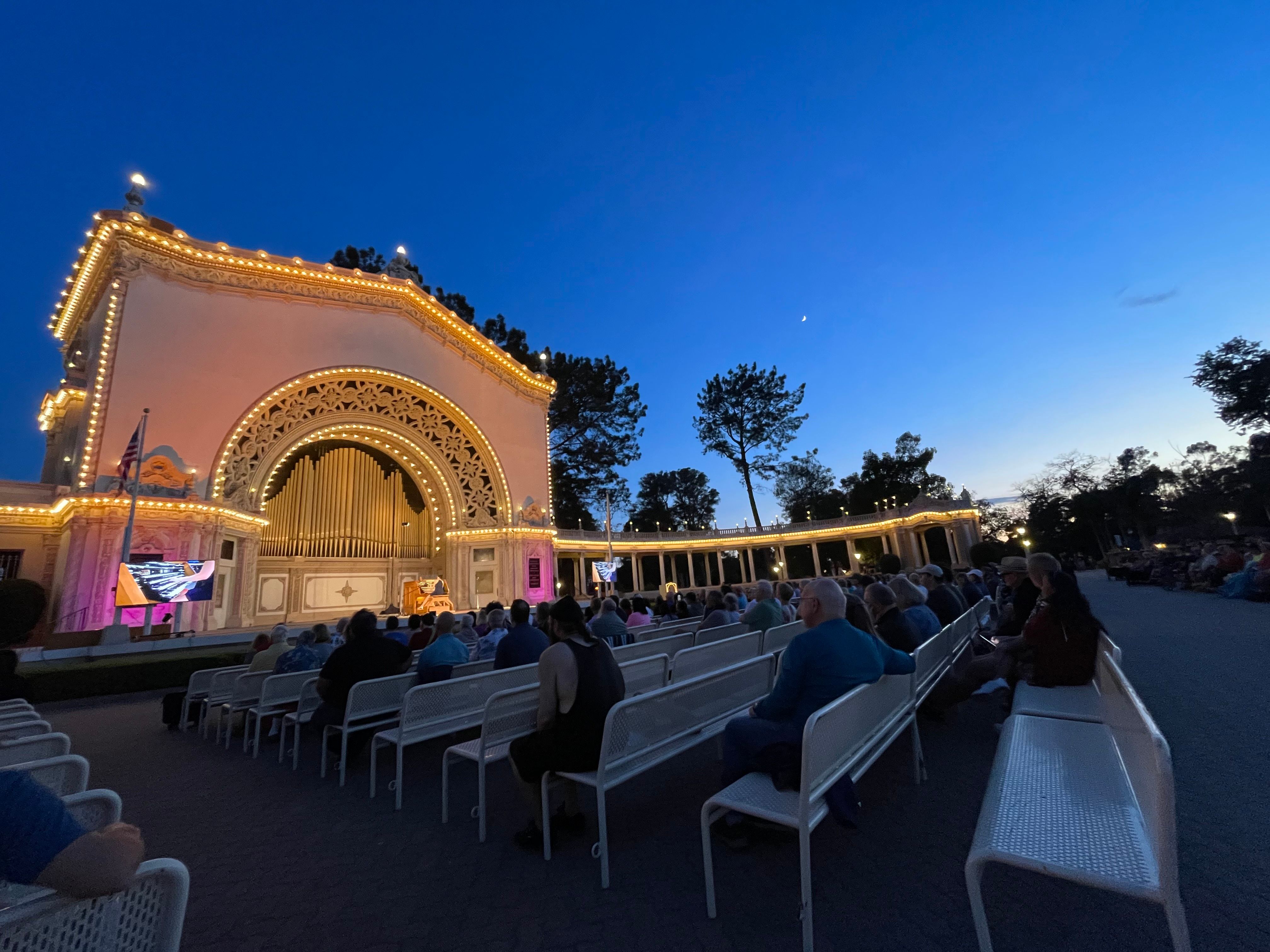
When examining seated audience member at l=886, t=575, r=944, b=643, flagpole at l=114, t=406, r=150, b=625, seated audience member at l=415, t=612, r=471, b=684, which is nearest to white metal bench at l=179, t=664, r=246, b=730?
seated audience member at l=415, t=612, r=471, b=684

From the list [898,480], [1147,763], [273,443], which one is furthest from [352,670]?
[898,480]

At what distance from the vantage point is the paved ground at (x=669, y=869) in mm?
1990

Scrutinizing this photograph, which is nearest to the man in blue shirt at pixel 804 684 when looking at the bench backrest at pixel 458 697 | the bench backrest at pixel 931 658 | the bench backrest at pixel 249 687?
the bench backrest at pixel 931 658

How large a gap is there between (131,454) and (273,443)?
13.7 feet

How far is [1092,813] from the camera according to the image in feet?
5.90

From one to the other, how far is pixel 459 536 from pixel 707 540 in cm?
1839

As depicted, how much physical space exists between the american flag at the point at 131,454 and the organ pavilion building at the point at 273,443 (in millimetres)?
1094

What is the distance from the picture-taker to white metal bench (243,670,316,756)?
470 cm

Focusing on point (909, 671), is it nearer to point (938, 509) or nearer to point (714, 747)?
point (714, 747)

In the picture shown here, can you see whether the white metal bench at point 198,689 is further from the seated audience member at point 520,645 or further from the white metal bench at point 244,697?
the seated audience member at point 520,645

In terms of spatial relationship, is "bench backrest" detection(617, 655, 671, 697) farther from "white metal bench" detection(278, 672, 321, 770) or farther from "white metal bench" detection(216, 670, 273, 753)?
"white metal bench" detection(216, 670, 273, 753)

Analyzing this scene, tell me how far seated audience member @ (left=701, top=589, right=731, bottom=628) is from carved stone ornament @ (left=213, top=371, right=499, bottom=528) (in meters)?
13.2

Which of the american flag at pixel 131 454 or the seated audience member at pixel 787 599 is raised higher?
the american flag at pixel 131 454

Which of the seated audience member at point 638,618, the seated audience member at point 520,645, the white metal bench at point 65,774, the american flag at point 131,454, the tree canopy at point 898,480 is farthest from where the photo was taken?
the tree canopy at point 898,480
